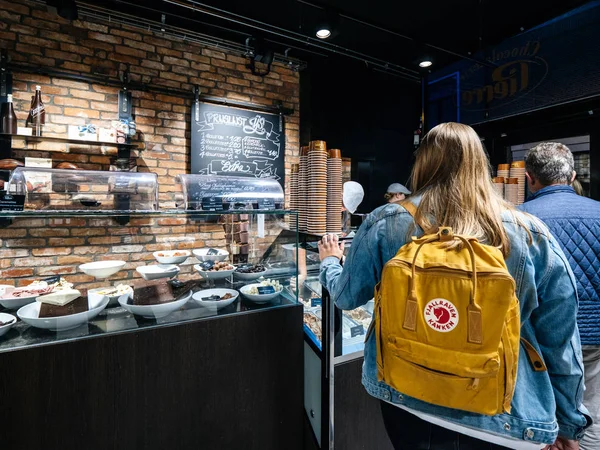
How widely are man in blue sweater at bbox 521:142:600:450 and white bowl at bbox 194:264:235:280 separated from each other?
5.46 ft

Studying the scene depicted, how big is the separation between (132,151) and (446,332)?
11.4 feet

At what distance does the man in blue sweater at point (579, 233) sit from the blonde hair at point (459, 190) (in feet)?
3.12

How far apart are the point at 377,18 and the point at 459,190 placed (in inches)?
135

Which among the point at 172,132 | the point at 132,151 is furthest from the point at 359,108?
the point at 132,151

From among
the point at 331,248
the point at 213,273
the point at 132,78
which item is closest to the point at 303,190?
the point at 331,248

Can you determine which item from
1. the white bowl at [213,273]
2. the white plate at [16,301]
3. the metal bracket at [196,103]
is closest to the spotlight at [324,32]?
the metal bracket at [196,103]

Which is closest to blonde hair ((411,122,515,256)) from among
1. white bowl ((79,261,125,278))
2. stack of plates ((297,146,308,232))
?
stack of plates ((297,146,308,232))

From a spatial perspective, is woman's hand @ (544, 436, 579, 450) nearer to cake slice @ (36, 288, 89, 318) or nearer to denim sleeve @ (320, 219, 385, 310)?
denim sleeve @ (320, 219, 385, 310)

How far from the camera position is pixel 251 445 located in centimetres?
158

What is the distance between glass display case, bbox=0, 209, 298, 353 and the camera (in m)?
1.30

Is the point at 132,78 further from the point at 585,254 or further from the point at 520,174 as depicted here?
the point at 585,254

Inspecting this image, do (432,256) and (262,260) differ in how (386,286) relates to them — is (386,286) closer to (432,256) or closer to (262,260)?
(432,256)

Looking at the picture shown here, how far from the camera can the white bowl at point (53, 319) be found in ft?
4.10

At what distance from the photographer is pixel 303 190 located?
5.57 feet
